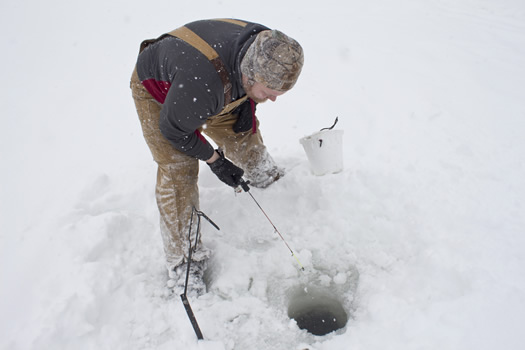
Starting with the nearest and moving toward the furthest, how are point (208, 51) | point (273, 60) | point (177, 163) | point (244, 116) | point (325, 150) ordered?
point (273, 60) < point (208, 51) < point (177, 163) < point (244, 116) < point (325, 150)

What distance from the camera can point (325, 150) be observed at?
8.88 ft

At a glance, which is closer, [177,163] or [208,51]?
[208,51]

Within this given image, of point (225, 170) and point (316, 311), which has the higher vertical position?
point (225, 170)

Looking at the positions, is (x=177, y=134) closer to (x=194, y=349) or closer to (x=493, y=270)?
(x=194, y=349)

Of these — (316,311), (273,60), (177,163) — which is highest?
(273,60)

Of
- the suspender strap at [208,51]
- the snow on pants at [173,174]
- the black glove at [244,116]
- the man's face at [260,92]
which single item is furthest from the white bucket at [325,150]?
the suspender strap at [208,51]

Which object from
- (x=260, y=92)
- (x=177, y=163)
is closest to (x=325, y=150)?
(x=260, y=92)

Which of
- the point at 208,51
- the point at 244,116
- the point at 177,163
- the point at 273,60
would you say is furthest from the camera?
the point at 244,116

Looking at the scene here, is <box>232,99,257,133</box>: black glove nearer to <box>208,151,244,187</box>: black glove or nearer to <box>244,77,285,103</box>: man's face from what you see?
<box>208,151,244,187</box>: black glove

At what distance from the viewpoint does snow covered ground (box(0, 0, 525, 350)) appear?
6.56 ft

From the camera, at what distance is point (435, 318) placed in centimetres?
186

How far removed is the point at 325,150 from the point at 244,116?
27.9 inches

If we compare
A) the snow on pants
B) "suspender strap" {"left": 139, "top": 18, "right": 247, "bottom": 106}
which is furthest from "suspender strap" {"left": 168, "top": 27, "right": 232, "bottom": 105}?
the snow on pants

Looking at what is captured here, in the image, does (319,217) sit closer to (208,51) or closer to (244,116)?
(244,116)
